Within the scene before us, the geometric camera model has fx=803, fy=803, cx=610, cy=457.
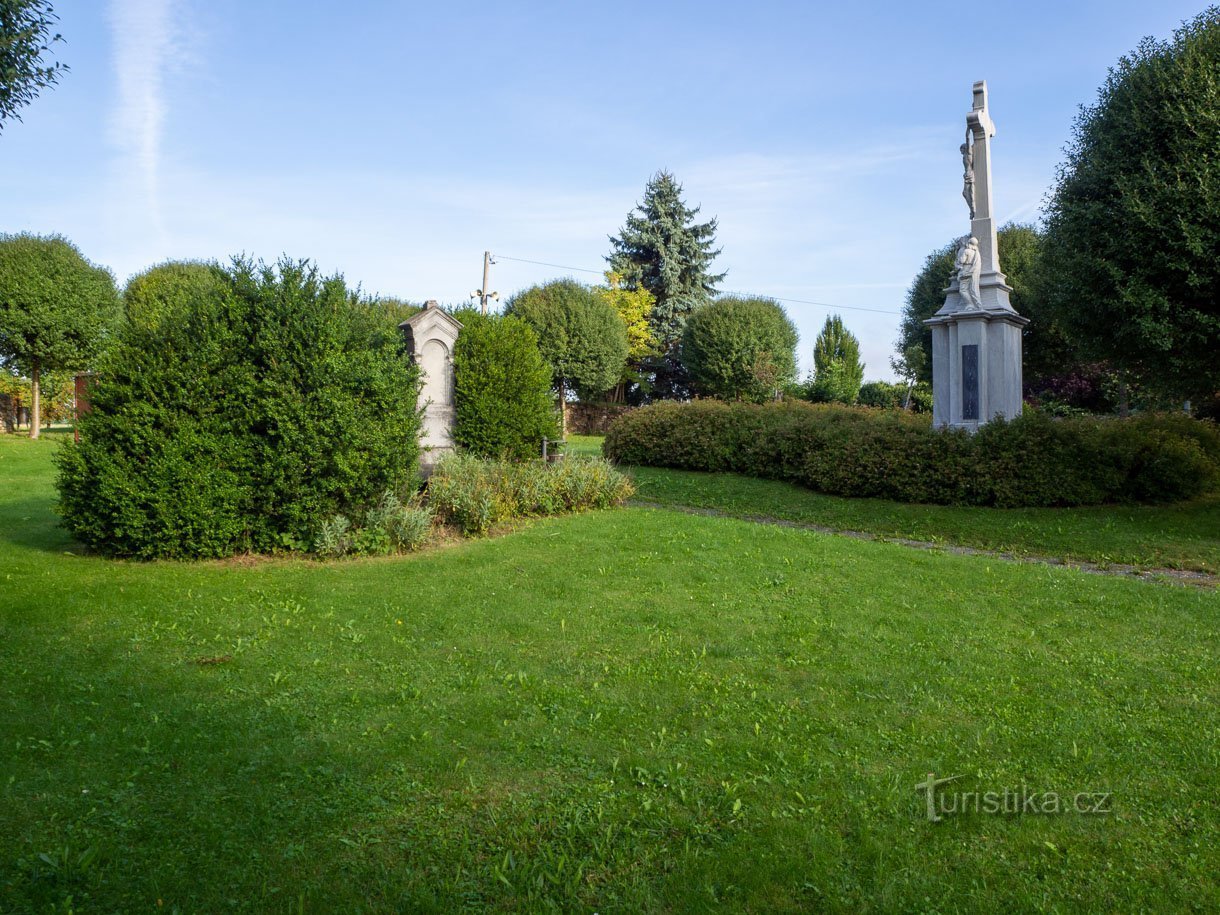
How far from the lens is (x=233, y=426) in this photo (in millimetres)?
8742

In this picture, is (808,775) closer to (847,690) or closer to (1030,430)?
(847,690)

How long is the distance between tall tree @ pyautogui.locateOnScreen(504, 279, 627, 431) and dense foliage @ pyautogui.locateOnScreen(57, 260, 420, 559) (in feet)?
86.0

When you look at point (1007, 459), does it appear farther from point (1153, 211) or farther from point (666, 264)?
point (666, 264)

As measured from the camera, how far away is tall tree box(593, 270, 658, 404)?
41.6 m

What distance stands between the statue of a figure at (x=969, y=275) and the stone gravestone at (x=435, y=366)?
9209mm

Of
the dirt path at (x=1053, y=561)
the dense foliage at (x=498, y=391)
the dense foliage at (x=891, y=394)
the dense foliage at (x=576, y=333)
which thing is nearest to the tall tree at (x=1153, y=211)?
the dirt path at (x=1053, y=561)

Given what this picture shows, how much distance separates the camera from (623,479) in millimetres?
13312

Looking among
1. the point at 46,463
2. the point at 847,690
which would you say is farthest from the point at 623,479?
the point at 46,463

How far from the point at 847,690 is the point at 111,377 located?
808 cm

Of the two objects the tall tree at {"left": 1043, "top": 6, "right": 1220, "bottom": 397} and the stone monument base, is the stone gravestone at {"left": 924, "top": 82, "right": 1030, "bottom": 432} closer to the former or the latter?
the stone monument base

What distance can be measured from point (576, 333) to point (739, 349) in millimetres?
7647

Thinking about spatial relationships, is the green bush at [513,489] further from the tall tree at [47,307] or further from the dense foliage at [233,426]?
the tall tree at [47,307]

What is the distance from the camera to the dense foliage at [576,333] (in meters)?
36.1

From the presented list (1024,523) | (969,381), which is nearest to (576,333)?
(969,381)
